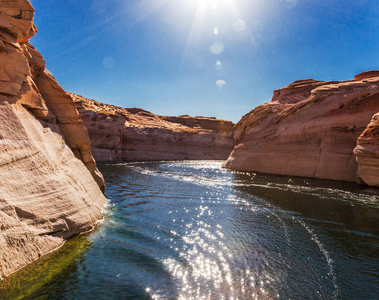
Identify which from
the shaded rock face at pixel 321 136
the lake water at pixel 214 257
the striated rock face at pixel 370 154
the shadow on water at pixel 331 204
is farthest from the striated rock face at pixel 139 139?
the striated rock face at pixel 370 154

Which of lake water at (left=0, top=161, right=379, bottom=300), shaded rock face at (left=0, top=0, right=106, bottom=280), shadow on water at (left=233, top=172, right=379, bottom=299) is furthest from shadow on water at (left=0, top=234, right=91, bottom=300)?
shadow on water at (left=233, top=172, right=379, bottom=299)

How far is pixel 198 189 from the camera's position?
18.0 m

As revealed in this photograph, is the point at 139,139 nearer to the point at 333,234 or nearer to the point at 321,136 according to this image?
the point at 321,136

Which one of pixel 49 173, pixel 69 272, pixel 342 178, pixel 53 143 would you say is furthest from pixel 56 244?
pixel 342 178

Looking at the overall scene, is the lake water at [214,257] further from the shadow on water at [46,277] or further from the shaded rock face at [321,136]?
the shaded rock face at [321,136]

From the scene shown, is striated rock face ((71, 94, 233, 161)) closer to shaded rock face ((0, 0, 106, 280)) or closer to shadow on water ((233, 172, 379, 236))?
shadow on water ((233, 172, 379, 236))

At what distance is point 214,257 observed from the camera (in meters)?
6.72

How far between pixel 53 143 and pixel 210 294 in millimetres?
8184

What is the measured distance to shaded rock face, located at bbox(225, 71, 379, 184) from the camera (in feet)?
73.4

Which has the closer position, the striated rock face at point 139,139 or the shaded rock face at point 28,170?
the shaded rock face at point 28,170

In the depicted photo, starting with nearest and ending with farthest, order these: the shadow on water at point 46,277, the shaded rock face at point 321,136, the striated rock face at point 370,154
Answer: the shadow on water at point 46,277
the striated rock face at point 370,154
the shaded rock face at point 321,136

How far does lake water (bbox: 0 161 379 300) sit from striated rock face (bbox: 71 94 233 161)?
1807 inches

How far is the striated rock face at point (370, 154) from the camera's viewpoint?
18.8 meters

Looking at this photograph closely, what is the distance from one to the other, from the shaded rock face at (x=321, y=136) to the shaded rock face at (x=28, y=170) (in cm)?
2242
